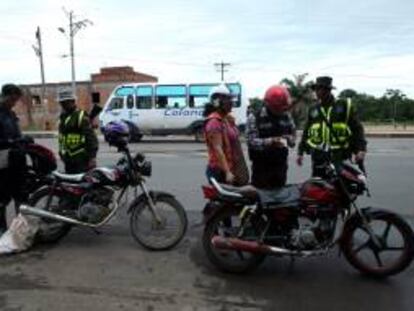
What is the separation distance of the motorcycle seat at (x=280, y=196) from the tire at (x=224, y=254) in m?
0.28

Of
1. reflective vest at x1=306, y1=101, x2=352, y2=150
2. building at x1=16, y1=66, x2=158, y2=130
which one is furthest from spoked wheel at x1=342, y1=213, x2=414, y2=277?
building at x1=16, y1=66, x2=158, y2=130

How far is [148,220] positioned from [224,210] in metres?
1.23

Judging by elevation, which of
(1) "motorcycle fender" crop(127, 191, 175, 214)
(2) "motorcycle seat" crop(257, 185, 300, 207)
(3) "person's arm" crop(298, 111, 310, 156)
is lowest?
(1) "motorcycle fender" crop(127, 191, 175, 214)

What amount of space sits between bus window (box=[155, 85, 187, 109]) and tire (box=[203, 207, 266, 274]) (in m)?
27.0

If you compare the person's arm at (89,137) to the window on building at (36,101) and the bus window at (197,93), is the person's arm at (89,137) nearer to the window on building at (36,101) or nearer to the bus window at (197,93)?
the bus window at (197,93)

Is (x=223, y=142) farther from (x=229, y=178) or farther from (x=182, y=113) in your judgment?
(x=182, y=113)

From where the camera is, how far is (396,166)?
17750 millimetres

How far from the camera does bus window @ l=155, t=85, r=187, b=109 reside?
112ft

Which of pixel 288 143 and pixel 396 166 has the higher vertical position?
pixel 288 143

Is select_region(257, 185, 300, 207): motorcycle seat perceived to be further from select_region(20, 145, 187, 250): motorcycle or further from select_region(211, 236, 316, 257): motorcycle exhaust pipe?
select_region(20, 145, 187, 250): motorcycle

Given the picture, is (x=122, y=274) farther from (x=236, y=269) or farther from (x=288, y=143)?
(x=288, y=143)

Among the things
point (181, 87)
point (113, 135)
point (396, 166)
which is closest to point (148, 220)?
point (113, 135)

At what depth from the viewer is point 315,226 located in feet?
22.6

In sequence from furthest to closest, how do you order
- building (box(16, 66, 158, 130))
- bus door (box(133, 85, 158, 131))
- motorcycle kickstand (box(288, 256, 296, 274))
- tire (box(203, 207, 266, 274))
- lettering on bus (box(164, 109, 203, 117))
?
1. building (box(16, 66, 158, 130))
2. bus door (box(133, 85, 158, 131))
3. lettering on bus (box(164, 109, 203, 117))
4. motorcycle kickstand (box(288, 256, 296, 274))
5. tire (box(203, 207, 266, 274))
